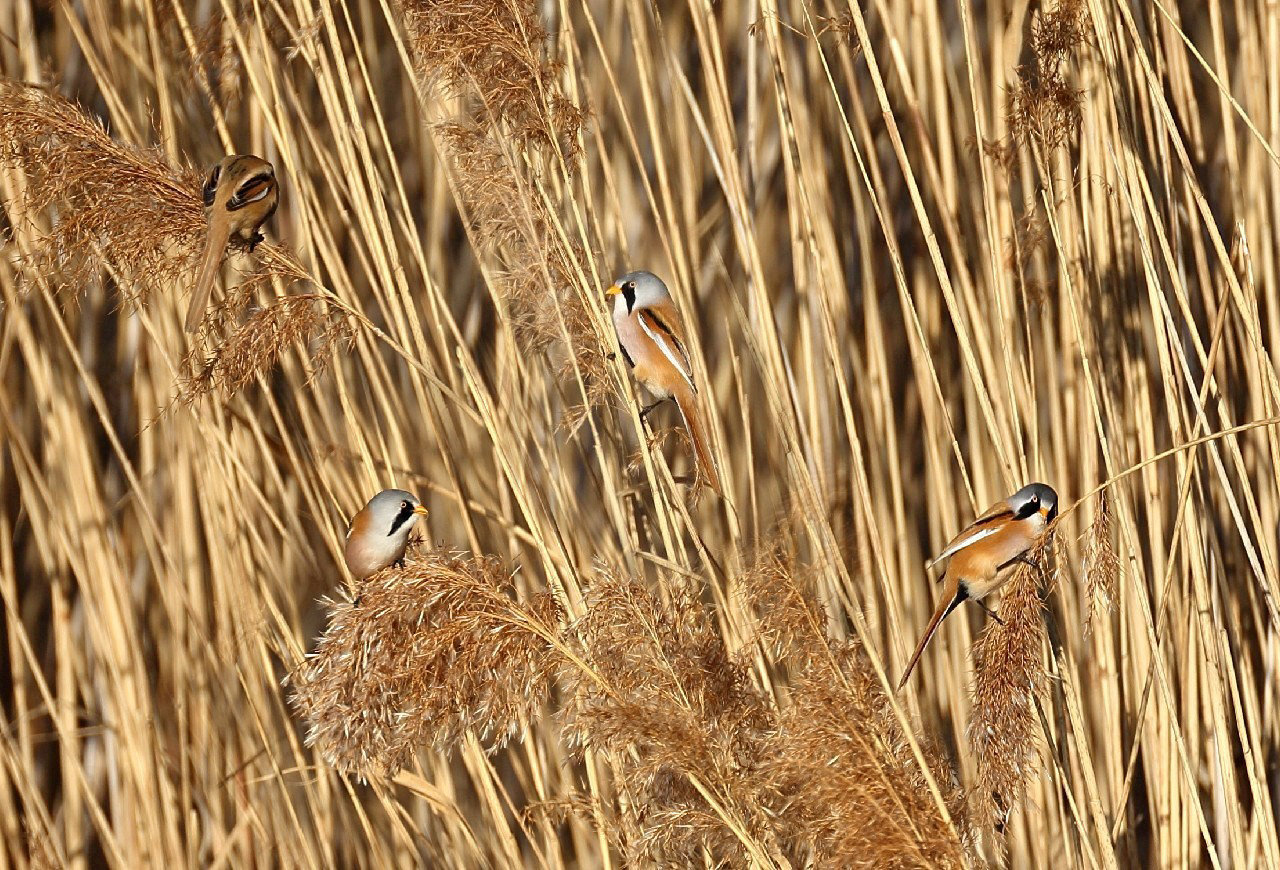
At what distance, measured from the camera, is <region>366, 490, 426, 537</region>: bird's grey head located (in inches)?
57.4

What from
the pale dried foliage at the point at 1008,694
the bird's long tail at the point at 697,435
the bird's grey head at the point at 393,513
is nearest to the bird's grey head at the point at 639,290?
the bird's long tail at the point at 697,435

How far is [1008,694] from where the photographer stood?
1.14 meters

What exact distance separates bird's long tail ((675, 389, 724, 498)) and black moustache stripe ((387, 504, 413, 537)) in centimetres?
37

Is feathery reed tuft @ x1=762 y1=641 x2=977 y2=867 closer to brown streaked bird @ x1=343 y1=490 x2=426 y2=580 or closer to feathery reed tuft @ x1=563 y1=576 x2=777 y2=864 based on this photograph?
feathery reed tuft @ x1=563 y1=576 x2=777 y2=864

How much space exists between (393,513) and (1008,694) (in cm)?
75

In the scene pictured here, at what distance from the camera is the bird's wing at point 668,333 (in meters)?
1.57

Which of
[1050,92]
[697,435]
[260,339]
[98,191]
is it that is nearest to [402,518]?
[260,339]

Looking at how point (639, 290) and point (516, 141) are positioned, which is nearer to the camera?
point (516, 141)

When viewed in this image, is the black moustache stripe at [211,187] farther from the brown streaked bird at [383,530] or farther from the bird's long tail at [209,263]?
the brown streaked bird at [383,530]

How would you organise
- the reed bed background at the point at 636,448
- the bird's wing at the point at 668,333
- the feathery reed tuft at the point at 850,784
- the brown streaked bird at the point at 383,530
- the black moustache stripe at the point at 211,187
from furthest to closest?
1. the bird's wing at the point at 668,333
2. the brown streaked bird at the point at 383,530
3. the black moustache stripe at the point at 211,187
4. the reed bed background at the point at 636,448
5. the feathery reed tuft at the point at 850,784

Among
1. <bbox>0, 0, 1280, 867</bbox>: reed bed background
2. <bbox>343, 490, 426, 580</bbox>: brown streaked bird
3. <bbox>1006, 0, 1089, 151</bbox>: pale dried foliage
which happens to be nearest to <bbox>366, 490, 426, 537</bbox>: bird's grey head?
<bbox>343, 490, 426, 580</bbox>: brown streaked bird

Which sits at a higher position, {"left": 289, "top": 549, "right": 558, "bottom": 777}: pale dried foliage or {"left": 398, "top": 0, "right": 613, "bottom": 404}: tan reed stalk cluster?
{"left": 398, "top": 0, "right": 613, "bottom": 404}: tan reed stalk cluster

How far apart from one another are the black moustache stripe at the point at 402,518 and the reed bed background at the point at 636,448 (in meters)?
0.14

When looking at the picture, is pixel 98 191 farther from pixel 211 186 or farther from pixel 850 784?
pixel 850 784
